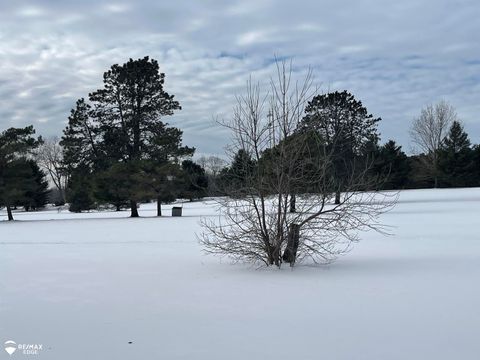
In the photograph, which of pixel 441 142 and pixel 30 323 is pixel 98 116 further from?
pixel 441 142

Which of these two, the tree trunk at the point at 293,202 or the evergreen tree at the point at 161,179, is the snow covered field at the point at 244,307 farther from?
the evergreen tree at the point at 161,179

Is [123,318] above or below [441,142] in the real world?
below

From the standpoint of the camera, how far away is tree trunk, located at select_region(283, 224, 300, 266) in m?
9.82

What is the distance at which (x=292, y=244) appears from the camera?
32.5 feet

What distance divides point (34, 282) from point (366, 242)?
29.7ft

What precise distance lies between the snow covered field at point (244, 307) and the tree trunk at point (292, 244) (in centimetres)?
28

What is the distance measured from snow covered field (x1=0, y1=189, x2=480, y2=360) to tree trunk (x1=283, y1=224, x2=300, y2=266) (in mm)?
276

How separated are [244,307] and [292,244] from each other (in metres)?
3.33

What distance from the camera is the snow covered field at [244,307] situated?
505 centimetres

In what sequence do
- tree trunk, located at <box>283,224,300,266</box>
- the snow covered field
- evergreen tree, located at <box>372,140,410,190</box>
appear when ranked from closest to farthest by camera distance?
the snow covered field, tree trunk, located at <box>283,224,300,266</box>, evergreen tree, located at <box>372,140,410,190</box>

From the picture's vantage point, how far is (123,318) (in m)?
6.28

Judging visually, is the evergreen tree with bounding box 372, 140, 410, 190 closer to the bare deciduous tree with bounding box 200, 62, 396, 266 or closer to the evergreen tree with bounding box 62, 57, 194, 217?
the evergreen tree with bounding box 62, 57, 194, 217

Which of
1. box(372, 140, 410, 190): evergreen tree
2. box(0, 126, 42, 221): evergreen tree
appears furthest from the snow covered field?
box(372, 140, 410, 190): evergreen tree

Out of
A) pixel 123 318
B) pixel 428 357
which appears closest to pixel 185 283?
pixel 123 318
